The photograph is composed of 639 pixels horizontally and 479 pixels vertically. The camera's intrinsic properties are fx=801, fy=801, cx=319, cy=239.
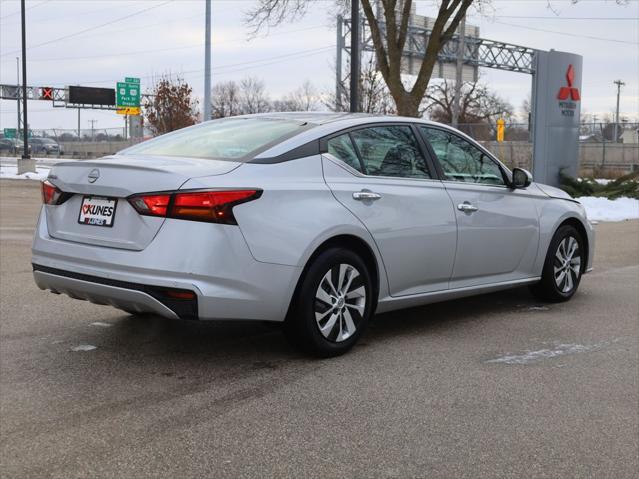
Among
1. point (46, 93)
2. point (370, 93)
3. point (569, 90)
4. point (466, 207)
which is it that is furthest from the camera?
point (46, 93)

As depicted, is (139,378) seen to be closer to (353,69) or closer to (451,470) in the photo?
(451,470)

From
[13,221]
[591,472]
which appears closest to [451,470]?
[591,472]

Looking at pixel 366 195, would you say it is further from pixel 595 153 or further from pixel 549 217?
pixel 595 153

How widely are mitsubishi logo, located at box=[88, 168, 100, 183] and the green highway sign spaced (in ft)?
172

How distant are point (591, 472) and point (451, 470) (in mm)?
620

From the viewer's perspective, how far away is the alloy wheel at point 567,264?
7234mm

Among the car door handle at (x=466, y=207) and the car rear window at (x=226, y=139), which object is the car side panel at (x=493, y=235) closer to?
the car door handle at (x=466, y=207)

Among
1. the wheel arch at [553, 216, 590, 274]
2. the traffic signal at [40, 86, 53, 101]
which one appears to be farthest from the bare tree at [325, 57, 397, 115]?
the traffic signal at [40, 86, 53, 101]

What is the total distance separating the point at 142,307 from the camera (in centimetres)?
465

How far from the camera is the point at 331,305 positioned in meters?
5.14

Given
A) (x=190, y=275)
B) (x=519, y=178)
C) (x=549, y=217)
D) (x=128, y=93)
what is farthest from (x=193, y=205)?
(x=128, y=93)

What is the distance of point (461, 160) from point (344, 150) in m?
1.37

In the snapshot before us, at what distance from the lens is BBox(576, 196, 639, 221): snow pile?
55.8 ft

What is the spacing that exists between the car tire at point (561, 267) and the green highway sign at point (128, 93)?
5101 cm
